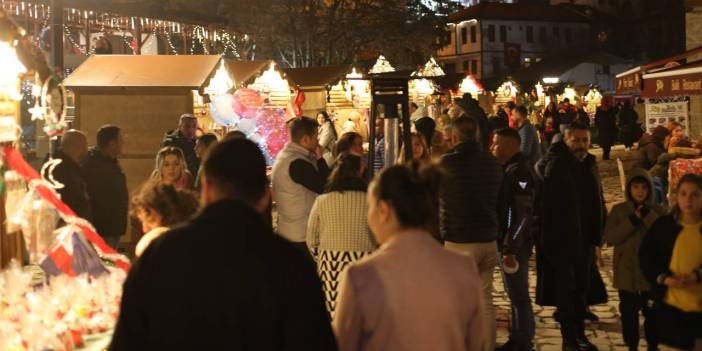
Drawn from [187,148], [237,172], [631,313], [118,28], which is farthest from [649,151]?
[118,28]

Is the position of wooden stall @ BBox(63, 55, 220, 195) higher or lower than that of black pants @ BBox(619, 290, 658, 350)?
higher

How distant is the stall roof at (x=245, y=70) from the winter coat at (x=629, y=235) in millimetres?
9904

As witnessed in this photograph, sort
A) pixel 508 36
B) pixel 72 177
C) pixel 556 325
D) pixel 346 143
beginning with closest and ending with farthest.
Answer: pixel 346 143 → pixel 72 177 → pixel 556 325 → pixel 508 36

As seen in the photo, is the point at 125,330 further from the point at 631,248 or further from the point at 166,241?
the point at 631,248

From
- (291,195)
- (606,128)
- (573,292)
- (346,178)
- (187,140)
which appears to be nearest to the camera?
(346,178)

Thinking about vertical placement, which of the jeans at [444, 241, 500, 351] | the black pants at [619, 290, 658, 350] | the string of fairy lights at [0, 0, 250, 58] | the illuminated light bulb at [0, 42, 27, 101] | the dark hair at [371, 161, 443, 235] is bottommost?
the black pants at [619, 290, 658, 350]

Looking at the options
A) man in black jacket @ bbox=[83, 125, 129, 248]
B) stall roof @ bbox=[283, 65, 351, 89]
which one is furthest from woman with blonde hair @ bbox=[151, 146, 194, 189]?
stall roof @ bbox=[283, 65, 351, 89]

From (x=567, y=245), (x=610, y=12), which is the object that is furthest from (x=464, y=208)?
(x=610, y=12)

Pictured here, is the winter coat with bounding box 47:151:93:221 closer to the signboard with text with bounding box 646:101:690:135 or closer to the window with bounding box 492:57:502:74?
the signboard with text with bounding box 646:101:690:135

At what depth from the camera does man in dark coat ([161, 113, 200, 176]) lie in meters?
11.8

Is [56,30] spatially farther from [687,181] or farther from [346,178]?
[687,181]

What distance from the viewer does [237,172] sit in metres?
3.03

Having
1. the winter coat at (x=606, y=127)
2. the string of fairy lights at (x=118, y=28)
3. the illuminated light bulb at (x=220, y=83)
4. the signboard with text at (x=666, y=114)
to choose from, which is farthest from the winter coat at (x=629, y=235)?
the winter coat at (x=606, y=127)

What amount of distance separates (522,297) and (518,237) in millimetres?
502
